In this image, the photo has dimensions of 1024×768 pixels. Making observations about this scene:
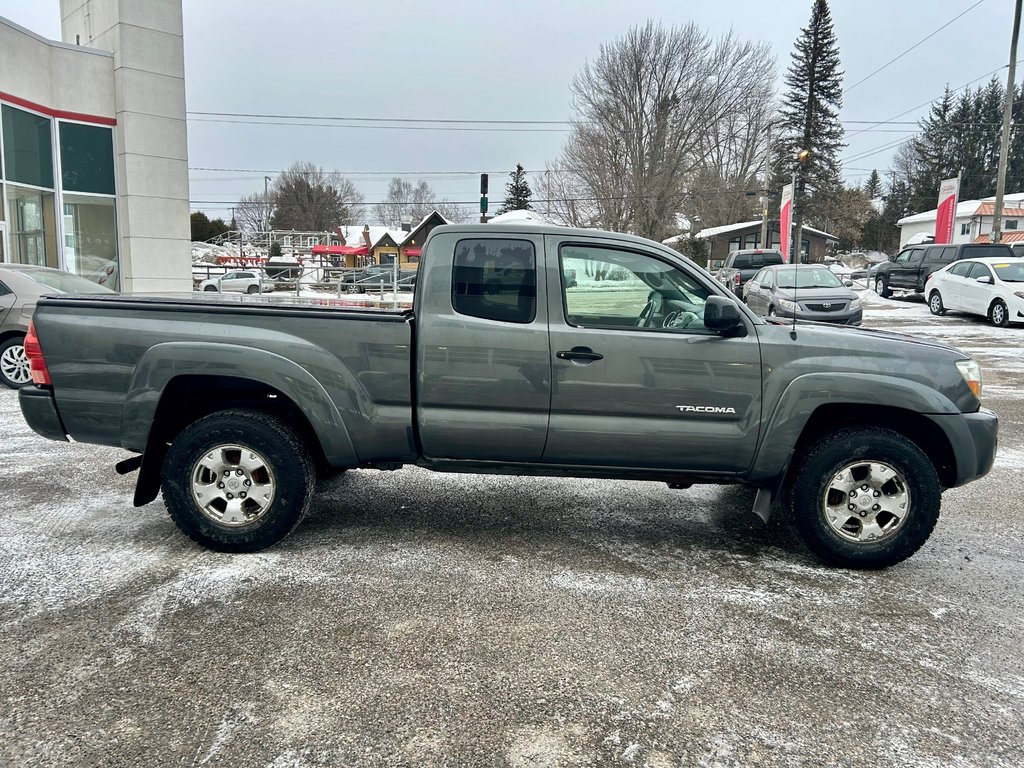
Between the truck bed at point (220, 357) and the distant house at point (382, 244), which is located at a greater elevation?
the distant house at point (382, 244)

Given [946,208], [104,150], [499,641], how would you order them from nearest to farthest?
[499,641] → [104,150] → [946,208]

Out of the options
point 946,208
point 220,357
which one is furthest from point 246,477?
point 946,208

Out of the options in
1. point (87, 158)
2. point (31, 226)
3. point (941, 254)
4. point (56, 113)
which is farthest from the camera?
point (941, 254)

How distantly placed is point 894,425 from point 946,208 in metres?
31.3

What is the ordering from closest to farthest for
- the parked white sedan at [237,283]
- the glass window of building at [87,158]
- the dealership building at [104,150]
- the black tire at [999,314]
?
the dealership building at [104,150]
the glass window of building at [87,158]
the black tire at [999,314]
the parked white sedan at [237,283]

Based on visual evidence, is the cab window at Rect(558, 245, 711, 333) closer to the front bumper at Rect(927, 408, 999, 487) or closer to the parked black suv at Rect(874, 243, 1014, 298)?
the front bumper at Rect(927, 408, 999, 487)

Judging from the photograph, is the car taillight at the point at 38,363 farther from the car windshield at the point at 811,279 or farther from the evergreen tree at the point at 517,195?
the evergreen tree at the point at 517,195

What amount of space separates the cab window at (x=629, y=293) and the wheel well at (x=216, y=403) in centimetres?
175

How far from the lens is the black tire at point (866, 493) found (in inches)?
160

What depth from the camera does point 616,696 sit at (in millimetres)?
2932

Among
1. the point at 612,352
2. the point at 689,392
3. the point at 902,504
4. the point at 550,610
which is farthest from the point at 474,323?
the point at 902,504

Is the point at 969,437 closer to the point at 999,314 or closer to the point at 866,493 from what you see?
the point at 866,493

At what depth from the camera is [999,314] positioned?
17844 mm

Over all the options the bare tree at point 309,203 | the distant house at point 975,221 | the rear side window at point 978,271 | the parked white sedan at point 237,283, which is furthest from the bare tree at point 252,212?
the rear side window at point 978,271
